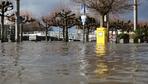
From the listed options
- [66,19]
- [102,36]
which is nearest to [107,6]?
[102,36]

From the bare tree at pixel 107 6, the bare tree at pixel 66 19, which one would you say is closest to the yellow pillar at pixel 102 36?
the bare tree at pixel 107 6

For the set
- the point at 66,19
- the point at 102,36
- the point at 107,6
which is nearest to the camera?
the point at 102,36

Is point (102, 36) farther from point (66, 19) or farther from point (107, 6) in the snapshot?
point (66, 19)

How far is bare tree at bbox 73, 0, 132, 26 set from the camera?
4072 cm

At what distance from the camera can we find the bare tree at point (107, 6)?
40.7 metres

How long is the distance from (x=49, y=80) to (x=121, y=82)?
1136mm

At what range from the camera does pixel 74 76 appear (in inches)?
313

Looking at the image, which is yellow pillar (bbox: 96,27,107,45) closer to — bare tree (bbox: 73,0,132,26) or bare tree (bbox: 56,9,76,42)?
bare tree (bbox: 73,0,132,26)

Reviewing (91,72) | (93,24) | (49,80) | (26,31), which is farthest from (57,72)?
(26,31)

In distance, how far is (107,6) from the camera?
40.7m

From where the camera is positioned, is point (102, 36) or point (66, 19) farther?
point (66, 19)

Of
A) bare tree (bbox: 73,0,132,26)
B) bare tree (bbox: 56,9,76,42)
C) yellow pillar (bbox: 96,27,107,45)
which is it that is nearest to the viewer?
yellow pillar (bbox: 96,27,107,45)

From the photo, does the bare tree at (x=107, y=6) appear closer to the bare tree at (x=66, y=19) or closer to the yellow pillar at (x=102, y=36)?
the yellow pillar at (x=102, y=36)

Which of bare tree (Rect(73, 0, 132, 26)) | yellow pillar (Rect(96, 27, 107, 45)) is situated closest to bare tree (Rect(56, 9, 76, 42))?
bare tree (Rect(73, 0, 132, 26))
